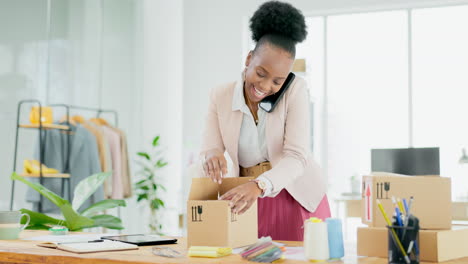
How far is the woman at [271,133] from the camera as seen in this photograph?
5.74 feet

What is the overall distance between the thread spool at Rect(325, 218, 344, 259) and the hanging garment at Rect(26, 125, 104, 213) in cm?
304

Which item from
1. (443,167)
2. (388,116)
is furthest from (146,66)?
(443,167)

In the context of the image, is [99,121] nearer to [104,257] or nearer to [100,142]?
[100,142]

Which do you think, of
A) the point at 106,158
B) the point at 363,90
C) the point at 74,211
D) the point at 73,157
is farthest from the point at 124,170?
the point at 363,90

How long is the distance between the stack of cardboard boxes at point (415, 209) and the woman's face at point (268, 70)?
0.48 metres

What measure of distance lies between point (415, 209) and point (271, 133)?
0.65 meters

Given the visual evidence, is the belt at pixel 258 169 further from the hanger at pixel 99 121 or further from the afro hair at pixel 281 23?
the hanger at pixel 99 121

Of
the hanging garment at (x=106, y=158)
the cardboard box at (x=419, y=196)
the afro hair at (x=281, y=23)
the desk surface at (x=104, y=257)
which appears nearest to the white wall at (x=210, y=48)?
the hanging garment at (x=106, y=158)

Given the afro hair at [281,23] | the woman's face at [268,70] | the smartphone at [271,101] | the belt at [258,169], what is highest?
the afro hair at [281,23]

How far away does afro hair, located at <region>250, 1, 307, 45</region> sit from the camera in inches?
70.4

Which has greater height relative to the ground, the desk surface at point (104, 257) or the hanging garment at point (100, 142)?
the hanging garment at point (100, 142)

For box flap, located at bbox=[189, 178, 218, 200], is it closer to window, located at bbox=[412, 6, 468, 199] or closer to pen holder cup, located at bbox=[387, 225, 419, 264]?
pen holder cup, located at bbox=[387, 225, 419, 264]

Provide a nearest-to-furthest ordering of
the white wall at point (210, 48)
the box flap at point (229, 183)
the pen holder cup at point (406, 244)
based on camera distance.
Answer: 1. the pen holder cup at point (406, 244)
2. the box flap at point (229, 183)
3. the white wall at point (210, 48)

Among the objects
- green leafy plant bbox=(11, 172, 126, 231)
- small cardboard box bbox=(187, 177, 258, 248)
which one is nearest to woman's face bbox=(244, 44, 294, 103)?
small cardboard box bbox=(187, 177, 258, 248)
